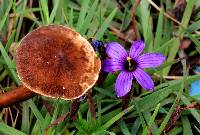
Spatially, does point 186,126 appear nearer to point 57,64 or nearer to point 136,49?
point 136,49

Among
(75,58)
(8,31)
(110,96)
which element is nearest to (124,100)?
(110,96)

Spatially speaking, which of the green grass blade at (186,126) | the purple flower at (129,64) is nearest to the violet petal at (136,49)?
the purple flower at (129,64)

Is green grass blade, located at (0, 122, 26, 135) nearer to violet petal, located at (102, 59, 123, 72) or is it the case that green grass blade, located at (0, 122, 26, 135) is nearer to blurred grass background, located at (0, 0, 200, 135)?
blurred grass background, located at (0, 0, 200, 135)

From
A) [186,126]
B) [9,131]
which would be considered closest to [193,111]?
[186,126]

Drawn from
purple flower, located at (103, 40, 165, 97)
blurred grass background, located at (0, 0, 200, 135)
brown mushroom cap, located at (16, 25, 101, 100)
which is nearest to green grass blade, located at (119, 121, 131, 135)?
blurred grass background, located at (0, 0, 200, 135)

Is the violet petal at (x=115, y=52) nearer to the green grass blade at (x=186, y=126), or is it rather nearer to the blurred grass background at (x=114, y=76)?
the blurred grass background at (x=114, y=76)

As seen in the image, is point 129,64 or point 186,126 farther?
point 186,126
